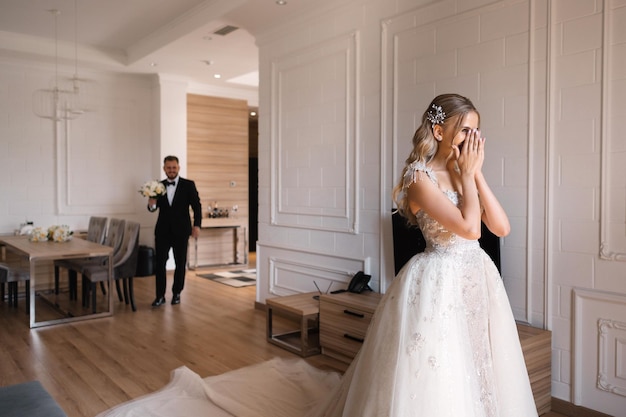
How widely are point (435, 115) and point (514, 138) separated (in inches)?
59.4

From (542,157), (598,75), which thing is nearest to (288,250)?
(542,157)

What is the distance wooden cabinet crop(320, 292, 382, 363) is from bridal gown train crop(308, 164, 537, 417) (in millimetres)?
1666

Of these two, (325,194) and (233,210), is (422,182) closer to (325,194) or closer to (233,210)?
(325,194)

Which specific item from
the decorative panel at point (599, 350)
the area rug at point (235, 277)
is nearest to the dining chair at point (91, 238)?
the area rug at point (235, 277)

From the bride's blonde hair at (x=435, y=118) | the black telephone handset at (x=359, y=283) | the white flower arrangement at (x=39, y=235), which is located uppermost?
the bride's blonde hair at (x=435, y=118)

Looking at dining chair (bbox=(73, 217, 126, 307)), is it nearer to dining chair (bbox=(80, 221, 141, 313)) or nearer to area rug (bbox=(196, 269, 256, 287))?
dining chair (bbox=(80, 221, 141, 313))

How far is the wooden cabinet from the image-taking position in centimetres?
384

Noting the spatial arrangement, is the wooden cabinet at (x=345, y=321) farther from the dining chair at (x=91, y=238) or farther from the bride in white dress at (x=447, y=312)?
the dining chair at (x=91, y=238)

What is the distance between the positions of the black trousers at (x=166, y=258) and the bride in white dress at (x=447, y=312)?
4.29 meters

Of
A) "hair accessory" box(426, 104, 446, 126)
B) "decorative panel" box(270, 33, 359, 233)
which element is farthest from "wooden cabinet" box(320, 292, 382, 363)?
"hair accessory" box(426, 104, 446, 126)

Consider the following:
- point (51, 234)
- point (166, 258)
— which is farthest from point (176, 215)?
point (51, 234)

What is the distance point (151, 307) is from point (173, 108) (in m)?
3.54

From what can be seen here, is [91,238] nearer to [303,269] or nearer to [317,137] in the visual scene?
[303,269]

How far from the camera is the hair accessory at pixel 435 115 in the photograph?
2.06 metres
